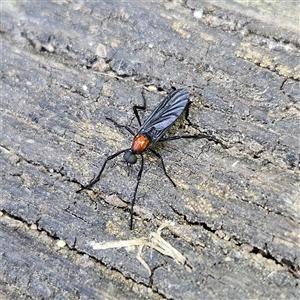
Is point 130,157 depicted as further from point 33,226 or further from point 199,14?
point 199,14

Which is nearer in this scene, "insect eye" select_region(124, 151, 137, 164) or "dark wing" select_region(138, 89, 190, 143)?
"insect eye" select_region(124, 151, 137, 164)

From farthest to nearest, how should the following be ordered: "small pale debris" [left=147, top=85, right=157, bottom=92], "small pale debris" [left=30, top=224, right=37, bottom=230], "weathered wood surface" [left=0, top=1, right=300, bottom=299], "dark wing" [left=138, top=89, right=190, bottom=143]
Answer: "small pale debris" [left=147, top=85, right=157, bottom=92] < "dark wing" [left=138, top=89, right=190, bottom=143] < "small pale debris" [left=30, top=224, right=37, bottom=230] < "weathered wood surface" [left=0, top=1, right=300, bottom=299]

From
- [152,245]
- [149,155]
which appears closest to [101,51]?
[149,155]

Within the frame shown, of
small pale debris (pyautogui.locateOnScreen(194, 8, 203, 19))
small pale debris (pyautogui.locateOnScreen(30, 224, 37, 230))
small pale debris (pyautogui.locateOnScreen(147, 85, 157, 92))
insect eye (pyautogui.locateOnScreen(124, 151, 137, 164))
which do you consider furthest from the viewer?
small pale debris (pyautogui.locateOnScreen(194, 8, 203, 19))

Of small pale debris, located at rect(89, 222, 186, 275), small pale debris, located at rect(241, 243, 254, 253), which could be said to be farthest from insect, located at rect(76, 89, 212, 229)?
small pale debris, located at rect(241, 243, 254, 253)

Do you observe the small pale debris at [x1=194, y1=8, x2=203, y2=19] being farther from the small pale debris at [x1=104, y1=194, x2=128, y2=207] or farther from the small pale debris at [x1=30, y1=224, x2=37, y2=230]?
the small pale debris at [x1=30, y1=224, x2=37, y2=230]

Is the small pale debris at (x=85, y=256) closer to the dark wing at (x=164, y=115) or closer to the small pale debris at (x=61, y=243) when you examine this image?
the small pale debris at (x=61, y=243)

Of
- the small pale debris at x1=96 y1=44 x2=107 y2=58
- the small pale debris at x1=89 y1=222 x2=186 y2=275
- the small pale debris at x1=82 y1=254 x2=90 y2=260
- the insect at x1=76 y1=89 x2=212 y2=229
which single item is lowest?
the small pale debris at x1=82 y1=254 x2=90 y2=260
